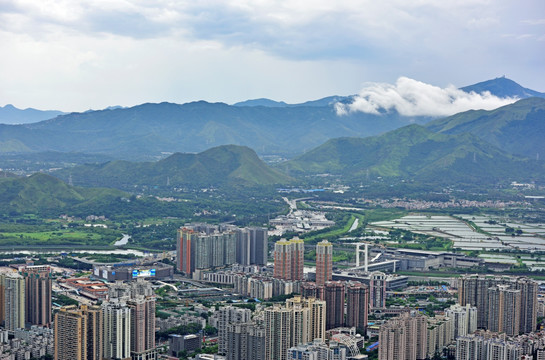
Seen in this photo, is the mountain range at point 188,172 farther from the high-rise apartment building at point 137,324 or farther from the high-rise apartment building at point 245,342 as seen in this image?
the high-rise apartment building at point 245,342

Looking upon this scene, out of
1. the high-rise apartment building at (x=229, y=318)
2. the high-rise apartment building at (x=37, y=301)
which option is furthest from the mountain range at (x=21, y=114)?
the high-rise apartment building at (x=229, y=318)

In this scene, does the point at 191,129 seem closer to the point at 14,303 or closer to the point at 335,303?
the point at 14,303

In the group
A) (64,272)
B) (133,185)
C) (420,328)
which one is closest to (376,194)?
(133,185)

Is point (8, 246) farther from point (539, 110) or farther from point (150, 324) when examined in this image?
point (539, 110)

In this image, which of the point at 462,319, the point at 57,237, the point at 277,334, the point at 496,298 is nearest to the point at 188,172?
the point at 57,237

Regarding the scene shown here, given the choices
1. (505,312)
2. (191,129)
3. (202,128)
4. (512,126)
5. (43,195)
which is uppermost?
(202,128)

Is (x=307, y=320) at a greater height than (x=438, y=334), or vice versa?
(x=307, y=320)

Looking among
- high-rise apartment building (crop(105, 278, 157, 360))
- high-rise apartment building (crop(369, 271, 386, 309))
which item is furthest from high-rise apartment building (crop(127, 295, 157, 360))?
high-rise apartment building (crop(369, 271, 386, 309))
